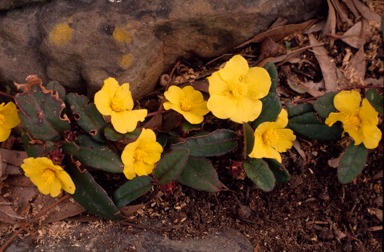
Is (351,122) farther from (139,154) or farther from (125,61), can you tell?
(125,61)

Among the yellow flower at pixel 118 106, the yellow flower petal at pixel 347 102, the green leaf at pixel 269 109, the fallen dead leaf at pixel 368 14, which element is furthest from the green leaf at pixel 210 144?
the fallen dead leaf at pixel 368 14

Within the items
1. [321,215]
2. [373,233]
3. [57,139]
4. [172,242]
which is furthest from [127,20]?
[373,233]

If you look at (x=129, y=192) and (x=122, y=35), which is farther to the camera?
(x=122, y=35)

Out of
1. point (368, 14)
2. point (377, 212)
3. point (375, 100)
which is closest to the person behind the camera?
point (375, 100)

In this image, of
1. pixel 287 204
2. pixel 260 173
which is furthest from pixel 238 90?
pixel 287 204

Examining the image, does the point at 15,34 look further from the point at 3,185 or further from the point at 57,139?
the point at 3,185
